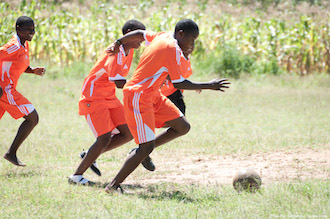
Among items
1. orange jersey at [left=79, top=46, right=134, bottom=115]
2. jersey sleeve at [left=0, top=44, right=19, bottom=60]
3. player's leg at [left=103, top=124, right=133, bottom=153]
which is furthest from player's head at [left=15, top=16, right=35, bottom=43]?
player's leg at [left=103, top=124, right=133, bottom=153]

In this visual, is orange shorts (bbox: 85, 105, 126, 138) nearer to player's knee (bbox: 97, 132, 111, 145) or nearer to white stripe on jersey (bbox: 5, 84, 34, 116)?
player's knee (bbox: 97, 132, 111, 145)

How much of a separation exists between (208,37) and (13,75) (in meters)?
10.9

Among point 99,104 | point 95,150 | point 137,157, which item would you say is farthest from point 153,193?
point 99,104

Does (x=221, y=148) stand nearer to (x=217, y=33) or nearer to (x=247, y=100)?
(x=247, y=100)

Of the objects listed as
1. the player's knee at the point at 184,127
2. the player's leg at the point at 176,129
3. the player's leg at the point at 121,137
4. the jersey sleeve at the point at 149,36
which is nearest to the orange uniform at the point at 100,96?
the player's leg at the point at 121,137

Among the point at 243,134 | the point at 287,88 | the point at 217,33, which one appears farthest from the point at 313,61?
the point at 243,134

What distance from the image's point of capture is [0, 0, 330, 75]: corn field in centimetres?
1533

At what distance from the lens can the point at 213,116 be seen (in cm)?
1026

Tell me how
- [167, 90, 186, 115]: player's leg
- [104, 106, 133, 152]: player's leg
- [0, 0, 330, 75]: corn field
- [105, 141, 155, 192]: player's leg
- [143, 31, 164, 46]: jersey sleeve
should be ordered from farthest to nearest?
[0, 0, 330, 75]: corn field, [167, 90, 186, 115]: player's leg, [104, 106, 133, 152]: player's leg, [143, 31, 164, 46]: jersey sleeve, [105, 141, 155, 192]: player's leg

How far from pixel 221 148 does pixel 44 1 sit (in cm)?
1092

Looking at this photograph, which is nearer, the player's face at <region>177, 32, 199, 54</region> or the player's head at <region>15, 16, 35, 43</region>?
the player's face at <region>177, 32, 199, 54</region>

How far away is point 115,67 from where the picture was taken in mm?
5262

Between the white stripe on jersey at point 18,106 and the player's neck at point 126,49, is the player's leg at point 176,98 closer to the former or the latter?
Answer: the player's neck at point 126,49

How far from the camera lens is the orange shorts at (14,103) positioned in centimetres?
606
